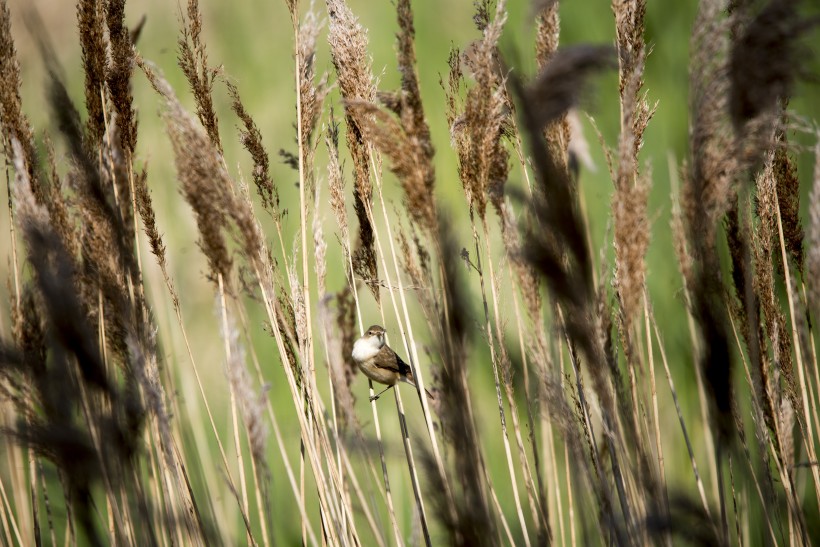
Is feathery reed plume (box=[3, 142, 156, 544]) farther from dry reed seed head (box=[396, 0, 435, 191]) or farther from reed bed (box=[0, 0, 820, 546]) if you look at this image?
dry reed seed head (box=[396, 0, 435, 191])

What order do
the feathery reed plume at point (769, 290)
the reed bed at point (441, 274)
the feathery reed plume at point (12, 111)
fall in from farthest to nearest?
the feathery reed plume at point (12, 111) < the feathery reed plume at point (769, 290) < the reed bed at point (441, 274)

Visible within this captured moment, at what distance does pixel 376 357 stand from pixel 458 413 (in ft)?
3.57

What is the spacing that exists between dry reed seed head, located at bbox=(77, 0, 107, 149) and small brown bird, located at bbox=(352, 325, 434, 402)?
0.89m

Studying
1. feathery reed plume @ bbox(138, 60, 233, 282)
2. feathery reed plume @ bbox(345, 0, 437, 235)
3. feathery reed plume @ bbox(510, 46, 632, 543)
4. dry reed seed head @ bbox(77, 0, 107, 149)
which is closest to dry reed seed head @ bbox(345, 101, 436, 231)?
feathery reed plume @ bbox(345, 0, 437, 235)

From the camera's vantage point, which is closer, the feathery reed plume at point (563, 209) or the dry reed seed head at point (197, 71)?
the feathery reed plume at point (563, 209)

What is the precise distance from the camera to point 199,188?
3.84 feet

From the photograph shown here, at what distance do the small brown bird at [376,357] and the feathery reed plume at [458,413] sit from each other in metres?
0.76

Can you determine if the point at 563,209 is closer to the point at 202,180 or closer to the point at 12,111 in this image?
the point at 202,180

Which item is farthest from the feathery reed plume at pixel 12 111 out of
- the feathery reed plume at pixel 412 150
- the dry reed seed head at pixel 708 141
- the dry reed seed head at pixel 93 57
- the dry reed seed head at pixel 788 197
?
the dry reed seed head at pixel 788 197

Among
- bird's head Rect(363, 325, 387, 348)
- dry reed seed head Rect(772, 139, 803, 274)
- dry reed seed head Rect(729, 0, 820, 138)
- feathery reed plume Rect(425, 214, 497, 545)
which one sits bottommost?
feathery reed plume Rect(425, 214, 497, 545)

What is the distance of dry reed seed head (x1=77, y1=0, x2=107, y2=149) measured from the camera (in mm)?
1495

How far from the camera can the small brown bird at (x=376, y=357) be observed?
2006 millimetres

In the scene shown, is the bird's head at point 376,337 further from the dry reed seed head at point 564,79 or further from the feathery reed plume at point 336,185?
the dry reed seed head at point 564,79

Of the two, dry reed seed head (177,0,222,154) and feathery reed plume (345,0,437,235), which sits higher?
Result: dry reed seed head (177,0,222,154)
